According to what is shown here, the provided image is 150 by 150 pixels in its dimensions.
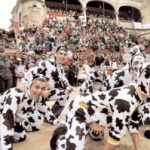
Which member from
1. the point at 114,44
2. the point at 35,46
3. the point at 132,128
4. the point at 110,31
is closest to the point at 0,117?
the point at 132,128

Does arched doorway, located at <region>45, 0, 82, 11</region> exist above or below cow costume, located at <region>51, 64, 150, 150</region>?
above

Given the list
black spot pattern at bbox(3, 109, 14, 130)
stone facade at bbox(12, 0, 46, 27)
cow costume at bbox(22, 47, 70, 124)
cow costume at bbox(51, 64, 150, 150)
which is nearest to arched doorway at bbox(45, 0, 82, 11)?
stone facade at bbox(12, 0, 46, 27)

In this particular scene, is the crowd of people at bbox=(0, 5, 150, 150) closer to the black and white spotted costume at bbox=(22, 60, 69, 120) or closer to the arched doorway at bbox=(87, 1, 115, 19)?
the black and white spotted costume at bbox=(22, 60, 69, 120)

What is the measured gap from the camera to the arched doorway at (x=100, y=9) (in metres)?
45.8

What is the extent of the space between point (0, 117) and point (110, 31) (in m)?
30.0

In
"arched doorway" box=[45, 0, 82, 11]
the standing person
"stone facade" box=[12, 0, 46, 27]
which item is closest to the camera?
the standing person

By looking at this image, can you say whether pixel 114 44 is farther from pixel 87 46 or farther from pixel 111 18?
pixel 111 18

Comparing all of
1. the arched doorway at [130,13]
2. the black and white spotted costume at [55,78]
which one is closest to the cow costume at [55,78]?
the black and white spotted costume at [55,78]

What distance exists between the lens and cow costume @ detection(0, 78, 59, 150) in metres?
4.36

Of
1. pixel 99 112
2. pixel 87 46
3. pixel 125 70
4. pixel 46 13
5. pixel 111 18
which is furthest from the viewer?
pixel 111 18

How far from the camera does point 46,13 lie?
38438 mm

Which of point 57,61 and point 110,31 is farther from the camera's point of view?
point 110,31

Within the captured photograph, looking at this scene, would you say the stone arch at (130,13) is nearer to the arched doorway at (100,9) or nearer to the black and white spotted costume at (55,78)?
the arched doorway at (100,9)

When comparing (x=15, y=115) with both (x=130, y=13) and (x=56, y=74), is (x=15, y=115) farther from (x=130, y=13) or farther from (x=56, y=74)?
(x=130, y=13)
